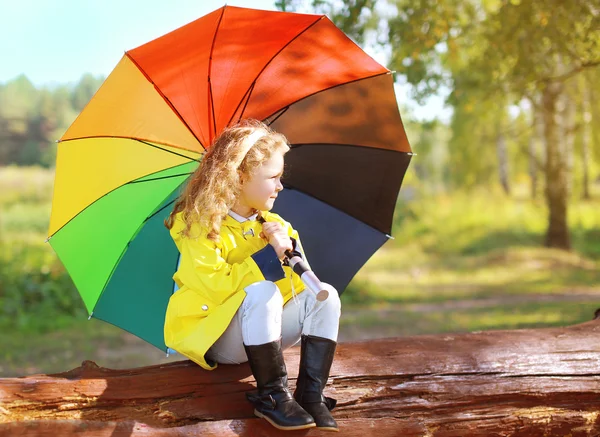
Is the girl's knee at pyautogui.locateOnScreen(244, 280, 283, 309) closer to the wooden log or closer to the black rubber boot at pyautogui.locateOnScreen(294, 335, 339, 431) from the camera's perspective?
the black rubber boot at pyautogui.locateOnScreen(294, 335, 339, 431)

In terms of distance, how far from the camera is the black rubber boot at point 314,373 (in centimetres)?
275

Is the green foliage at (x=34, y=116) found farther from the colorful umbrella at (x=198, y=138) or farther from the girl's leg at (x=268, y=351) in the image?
the girl's leg at (x=268, y=351)

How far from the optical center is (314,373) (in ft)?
9.10

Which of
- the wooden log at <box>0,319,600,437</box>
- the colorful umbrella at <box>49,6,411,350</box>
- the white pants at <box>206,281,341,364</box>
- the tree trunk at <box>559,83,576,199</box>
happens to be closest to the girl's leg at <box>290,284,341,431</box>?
the white pants at <box>206,281,341,364</box>

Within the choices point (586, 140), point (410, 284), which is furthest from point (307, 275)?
point (586, 140)

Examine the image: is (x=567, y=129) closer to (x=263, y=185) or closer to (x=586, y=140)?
(x=586, y=140)

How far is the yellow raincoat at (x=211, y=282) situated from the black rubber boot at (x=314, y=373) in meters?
0.26

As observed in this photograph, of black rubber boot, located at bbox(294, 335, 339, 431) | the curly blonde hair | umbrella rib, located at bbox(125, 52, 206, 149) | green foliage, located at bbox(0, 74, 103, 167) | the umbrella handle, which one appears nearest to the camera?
the umbrella handle

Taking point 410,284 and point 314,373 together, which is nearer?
point 314,373

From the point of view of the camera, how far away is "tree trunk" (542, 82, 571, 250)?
1310 centimetres

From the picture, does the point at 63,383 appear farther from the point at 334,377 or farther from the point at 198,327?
the point at 334,377

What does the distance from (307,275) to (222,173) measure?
647 mm

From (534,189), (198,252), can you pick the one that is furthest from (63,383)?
(534,189)

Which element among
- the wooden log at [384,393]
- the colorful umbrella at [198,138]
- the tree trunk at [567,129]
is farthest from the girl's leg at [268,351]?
the tree trunk at [567,129]
